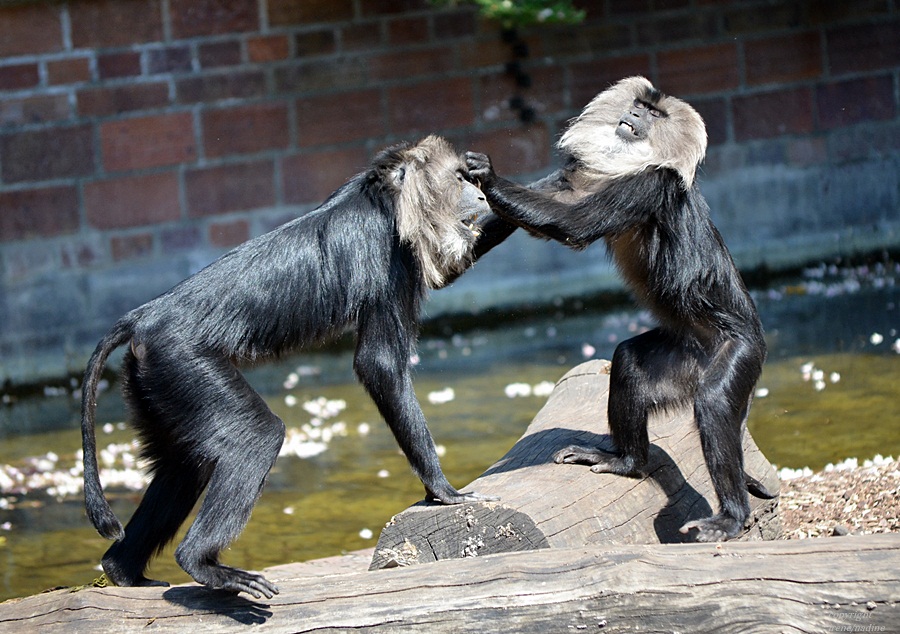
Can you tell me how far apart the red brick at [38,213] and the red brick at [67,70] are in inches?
38.2

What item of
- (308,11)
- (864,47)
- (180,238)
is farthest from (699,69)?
(180,238)

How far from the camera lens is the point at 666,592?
10.8 feet

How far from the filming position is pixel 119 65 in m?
9.72

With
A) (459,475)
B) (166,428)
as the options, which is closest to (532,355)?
(459,475)

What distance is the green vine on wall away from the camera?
916cm

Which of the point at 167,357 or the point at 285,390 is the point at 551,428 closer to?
the point at 167,357

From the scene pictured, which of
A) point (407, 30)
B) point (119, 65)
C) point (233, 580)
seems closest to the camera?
point (233, 580)

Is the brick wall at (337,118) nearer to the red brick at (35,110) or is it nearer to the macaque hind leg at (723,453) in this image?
the red brick at (35,110)

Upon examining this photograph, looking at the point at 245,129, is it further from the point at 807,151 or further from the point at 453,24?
the point at 807,151

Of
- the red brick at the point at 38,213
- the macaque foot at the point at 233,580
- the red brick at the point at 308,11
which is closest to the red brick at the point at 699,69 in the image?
the red brick at the point at 308,11

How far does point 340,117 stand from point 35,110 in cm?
277

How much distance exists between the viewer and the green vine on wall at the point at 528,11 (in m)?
9.16

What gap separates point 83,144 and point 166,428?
6452mm

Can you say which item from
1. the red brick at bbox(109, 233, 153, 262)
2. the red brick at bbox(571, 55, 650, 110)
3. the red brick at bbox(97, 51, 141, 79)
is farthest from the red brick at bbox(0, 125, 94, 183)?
the red brick at bbox(571, 55, 650, 110)
